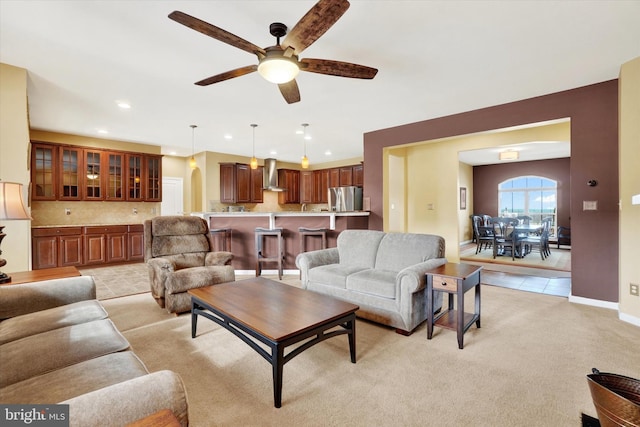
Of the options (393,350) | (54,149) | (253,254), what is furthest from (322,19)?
(54,149)

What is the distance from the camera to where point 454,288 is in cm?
248

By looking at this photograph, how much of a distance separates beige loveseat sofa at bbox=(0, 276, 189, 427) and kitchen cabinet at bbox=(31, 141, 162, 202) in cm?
480

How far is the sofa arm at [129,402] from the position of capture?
0.84 meters

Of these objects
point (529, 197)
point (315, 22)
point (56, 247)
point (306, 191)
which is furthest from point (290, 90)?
point (529, 197)

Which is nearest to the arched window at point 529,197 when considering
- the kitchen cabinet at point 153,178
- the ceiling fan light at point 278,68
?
the ceiling fan light at point 278,68

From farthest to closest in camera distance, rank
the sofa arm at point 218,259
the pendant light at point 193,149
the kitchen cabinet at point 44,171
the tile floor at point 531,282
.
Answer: the pendant light at point 193,149, the kitchen cabinet at point 44,171, the tile floor at point 531,282, the sofa arm at point 218,259

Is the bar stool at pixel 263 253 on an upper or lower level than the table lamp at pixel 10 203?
lower

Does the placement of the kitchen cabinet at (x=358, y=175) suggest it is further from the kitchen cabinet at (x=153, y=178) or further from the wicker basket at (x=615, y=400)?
the wicker basket at (x=615, y=400)

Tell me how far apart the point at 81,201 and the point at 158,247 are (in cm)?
403

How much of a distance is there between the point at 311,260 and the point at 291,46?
2261 mm

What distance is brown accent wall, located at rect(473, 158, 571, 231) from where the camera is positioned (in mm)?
8445

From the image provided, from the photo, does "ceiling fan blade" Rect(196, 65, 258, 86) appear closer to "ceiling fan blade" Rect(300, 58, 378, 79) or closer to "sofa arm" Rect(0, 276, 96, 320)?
"ceiling fan blade" Rect(300, 58, 378, 79)

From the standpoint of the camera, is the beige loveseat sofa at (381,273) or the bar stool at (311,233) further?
the bar stool at (311,233)

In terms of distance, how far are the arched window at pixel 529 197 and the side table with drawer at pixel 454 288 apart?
8144 mm
